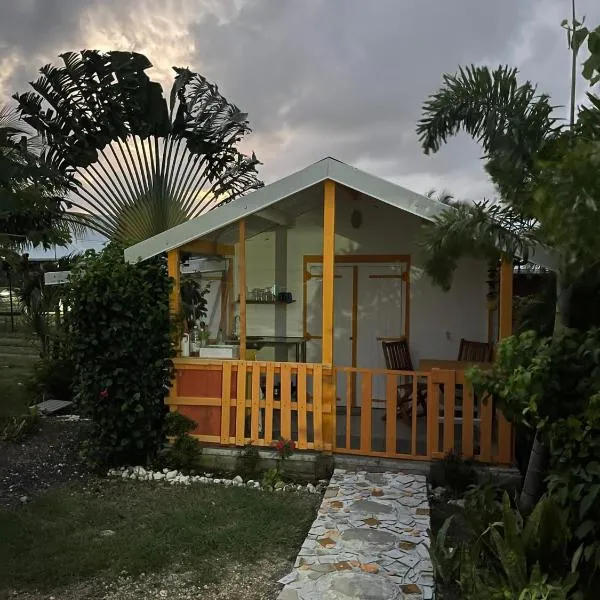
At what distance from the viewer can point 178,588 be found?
11.2 ft

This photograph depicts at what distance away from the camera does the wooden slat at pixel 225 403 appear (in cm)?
563

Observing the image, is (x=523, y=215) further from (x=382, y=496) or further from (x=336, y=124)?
(x=336, y=124)

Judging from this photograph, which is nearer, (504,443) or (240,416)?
(504,443)

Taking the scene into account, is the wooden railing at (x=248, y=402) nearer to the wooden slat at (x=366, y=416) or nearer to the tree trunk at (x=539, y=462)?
the wooden slat at (x=366, y=416)

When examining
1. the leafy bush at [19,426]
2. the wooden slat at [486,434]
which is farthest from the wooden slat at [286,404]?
the leafy bush at [19,426]

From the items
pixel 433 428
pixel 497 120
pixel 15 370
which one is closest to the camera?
pixel 497 120

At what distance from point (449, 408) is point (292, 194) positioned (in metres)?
2.55

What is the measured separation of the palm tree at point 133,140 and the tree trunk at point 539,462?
811cm

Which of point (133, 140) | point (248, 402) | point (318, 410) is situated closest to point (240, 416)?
point (248, 402)

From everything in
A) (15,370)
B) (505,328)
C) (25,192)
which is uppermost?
(25,192)

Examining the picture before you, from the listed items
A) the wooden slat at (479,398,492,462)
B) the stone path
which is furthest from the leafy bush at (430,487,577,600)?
the wooden slat at (479,398,492,462)

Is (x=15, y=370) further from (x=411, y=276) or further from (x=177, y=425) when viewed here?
(x=411, y=276)

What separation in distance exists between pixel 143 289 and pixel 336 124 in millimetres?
7129

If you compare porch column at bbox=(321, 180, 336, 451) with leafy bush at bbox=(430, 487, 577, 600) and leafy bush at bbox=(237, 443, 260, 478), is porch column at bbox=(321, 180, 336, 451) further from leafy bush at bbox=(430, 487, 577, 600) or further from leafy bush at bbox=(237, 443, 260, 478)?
leafy bush at bbox=(430, 487, 577, 600)
